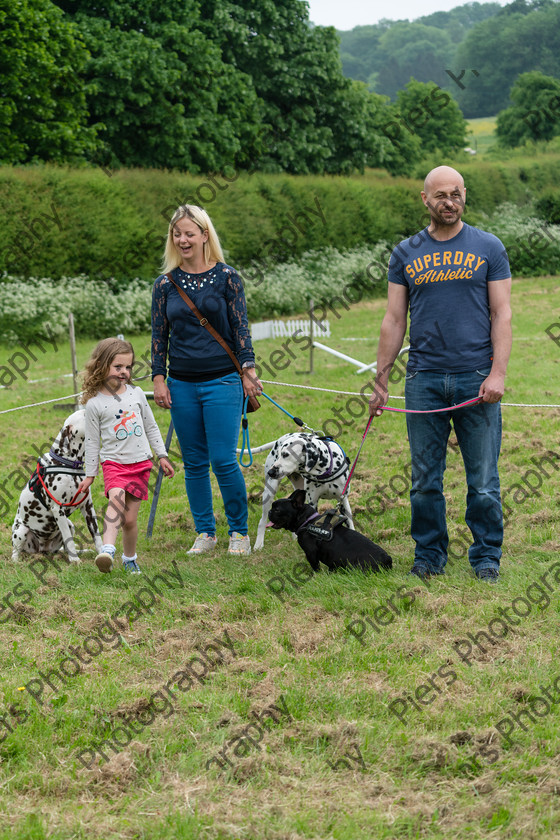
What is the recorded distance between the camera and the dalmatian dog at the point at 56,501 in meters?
5.73

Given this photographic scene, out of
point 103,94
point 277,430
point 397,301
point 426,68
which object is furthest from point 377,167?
point 426,68

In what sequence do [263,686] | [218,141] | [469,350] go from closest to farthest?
[263,686], [469,350], [218,141]

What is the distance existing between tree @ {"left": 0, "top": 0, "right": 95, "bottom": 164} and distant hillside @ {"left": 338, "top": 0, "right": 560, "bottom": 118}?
42872mm

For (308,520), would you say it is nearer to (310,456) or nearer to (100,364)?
(310,456)

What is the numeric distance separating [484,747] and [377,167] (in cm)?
3708

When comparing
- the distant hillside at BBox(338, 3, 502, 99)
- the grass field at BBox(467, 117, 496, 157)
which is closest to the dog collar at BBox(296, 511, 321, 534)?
the grass field at BBox(467, 117, 496, 157)

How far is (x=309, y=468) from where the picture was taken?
20.1 feet

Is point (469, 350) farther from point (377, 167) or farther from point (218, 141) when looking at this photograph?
point (377, 167)

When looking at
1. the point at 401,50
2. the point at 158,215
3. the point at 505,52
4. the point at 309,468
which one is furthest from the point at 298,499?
the point at 401,50

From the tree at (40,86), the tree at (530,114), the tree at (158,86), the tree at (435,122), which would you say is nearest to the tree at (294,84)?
the tree at (158,86)

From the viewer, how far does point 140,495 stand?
5.54m

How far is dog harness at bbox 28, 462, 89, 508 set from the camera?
18.8 feet

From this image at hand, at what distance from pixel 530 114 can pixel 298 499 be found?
53.3m

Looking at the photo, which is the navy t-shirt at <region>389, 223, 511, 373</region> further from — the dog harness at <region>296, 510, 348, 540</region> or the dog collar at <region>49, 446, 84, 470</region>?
the dog collar at <region>49, 446, 84, 470</region>
